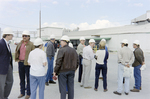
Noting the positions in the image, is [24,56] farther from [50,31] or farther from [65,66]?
[50,31]

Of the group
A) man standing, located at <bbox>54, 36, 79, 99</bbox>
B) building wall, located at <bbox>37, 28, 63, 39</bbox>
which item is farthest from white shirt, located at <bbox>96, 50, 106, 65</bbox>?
building wall, located at <bbox>37, 28, 63, 39</bbox>

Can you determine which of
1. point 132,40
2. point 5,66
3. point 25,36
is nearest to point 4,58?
point 5,66

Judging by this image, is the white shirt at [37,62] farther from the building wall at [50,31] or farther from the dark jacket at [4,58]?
the building wall at [50,31]

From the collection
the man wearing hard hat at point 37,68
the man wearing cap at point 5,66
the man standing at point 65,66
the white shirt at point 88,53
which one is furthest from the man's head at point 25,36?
the white shirt at point 88,53

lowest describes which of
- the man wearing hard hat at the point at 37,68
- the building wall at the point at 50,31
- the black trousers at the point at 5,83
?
the black trousers at the point at 5,83

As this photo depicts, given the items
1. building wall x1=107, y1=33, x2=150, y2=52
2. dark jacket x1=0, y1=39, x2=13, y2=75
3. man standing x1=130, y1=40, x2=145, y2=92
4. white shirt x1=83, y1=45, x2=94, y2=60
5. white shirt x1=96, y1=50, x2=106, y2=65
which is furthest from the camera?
building wall x1=107, y1=33, x2=150, y2=52

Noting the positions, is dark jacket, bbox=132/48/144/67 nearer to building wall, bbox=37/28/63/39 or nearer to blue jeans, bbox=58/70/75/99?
blue jeans, bbox=58/70/75/99

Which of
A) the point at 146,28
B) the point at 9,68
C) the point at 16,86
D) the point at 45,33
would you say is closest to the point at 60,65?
the point at 9,68

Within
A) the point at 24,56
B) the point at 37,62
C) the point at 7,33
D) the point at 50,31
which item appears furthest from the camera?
the point at 50,31

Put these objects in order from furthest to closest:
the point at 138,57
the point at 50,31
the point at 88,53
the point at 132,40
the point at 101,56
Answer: the point at 50,31 → the point at 132,40 → the point at 88,53 → the point at 138,57 → the point at 101,56

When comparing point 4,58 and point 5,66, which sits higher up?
point 4,58

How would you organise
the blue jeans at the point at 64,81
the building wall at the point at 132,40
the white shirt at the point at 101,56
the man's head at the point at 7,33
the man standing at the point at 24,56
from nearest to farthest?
1. the blue jeans at the point at 64,81
2. the man's head at the point at 7,33
3. the man standing at the point at 24,56
4. the white shirt at the point at 101,56
5. the building wall at the point at 132,40

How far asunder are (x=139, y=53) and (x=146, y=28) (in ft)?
97.4

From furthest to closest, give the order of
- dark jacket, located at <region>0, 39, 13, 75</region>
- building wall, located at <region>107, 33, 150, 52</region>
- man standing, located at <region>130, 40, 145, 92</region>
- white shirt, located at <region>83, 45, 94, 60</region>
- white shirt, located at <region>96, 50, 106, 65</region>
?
1. building wall, located at <region>107, 33, 150, 52</region>
2. white shirt, located at <region>83, 45, 94, 60</region>
3. man standing, located at <region>130, 40, 145, 92</region>
4. white shirt, located at <region>96, 50, 106, 65</region>
5. dark jacket, located at <region>0, 39, 13, 75</region>
